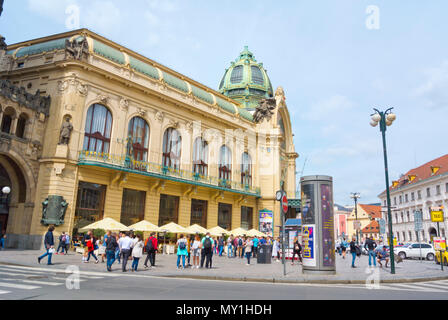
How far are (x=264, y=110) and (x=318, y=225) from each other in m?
33.8

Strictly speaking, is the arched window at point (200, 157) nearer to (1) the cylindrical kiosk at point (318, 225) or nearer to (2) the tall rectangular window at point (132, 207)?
(2) the tall rectangular window at point (132, 207)

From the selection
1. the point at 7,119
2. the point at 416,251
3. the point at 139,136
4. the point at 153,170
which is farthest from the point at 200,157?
the point at 416,251

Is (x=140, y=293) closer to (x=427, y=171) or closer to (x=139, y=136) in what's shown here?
(x=139, y=136)

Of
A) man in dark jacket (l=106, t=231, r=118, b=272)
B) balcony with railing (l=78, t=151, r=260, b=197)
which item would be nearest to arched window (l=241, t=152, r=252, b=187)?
balcony with railing (l=78, t=151, r=260, b=197)

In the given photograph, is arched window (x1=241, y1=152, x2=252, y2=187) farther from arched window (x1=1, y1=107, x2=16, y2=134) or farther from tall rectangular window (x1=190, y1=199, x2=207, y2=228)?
arched window (x1=1, y1=107, x2=16, y2=134)

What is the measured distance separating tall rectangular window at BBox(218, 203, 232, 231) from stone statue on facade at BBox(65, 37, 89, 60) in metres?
21.1

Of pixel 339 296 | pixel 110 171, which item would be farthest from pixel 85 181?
pixel 339 296

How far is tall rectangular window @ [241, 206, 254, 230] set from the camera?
42.5 meters

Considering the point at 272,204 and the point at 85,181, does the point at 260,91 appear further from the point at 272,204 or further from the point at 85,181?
the point at 85,181

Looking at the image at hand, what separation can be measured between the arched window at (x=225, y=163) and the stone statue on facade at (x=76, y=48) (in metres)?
18.9

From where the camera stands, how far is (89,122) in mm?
28141

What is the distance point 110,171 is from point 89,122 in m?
4.32

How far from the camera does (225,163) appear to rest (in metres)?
41.4

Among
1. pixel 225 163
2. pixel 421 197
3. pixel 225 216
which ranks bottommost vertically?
pixel 225 216
